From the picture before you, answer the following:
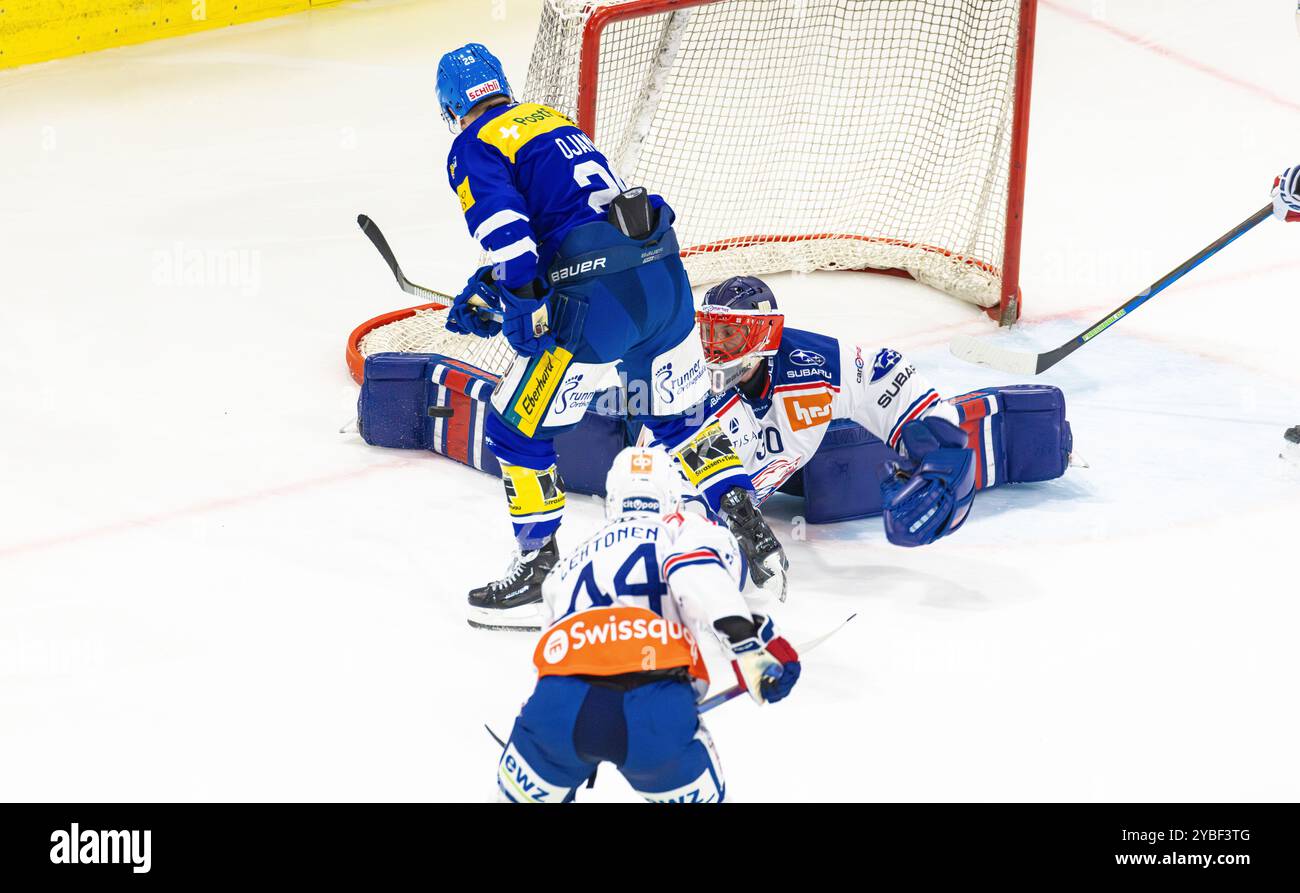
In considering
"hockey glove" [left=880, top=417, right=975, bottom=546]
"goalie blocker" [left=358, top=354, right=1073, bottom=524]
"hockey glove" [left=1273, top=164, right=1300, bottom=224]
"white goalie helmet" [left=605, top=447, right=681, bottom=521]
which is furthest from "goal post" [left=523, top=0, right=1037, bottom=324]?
"white goalie helmet" [left=605, top=447, right=681, bottom=521]

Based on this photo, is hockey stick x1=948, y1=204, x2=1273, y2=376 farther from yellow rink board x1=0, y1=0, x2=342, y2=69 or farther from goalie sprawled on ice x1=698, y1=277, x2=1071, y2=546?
yellow rink board x1=0, y1=0, x2=342, y2=69

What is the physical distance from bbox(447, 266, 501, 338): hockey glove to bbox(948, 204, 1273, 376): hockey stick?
212 centimetres

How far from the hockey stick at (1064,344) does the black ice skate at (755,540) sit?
1.65 metres

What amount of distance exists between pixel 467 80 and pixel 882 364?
4.40 feet

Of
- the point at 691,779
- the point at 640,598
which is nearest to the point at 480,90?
the point at 640,598

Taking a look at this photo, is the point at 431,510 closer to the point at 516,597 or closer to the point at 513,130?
Answer: the point at 516,597

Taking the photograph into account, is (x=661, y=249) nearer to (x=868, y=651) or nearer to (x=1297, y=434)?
(x=868, y=651)

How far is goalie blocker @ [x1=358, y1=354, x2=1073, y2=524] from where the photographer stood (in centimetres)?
492

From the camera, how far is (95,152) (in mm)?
8273

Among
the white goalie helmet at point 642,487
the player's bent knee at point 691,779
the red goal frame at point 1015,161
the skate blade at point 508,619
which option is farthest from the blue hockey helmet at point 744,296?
the player's bent knee at point 691,779

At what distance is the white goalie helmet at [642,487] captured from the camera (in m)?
3.28

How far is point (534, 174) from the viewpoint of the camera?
14.1 feet

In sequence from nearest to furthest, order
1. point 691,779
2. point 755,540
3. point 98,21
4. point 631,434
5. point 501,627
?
1. point 691,779
2. point 501,627
3. point 755,540
4. point 631,434
5. point 98,21
